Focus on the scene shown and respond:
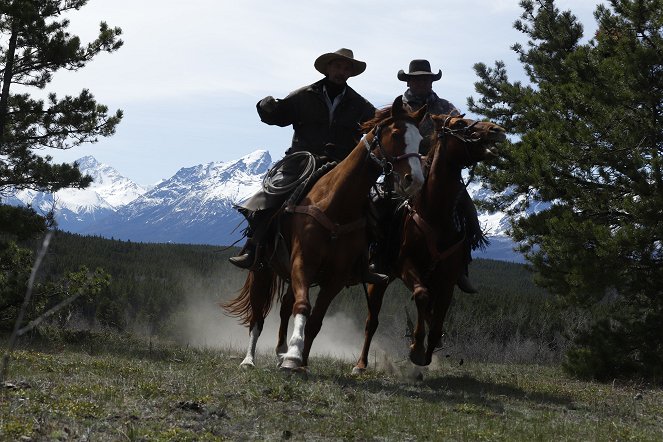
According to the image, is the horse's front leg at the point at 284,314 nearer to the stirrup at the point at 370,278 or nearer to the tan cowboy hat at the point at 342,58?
the stirrup at the point at 370,278

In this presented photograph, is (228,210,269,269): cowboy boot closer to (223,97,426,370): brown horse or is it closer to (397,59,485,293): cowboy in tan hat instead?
(223,97,426,370): brown horse

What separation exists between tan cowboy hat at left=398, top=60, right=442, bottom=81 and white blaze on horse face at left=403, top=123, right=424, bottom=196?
3.79 metres

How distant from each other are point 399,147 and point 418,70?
4209mm

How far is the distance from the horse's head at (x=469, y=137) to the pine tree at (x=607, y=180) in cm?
272

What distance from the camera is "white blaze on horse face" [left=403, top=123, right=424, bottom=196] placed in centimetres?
845

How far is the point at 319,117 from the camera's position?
431 inches

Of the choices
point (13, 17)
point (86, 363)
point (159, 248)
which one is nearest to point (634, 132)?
point (86, 363)

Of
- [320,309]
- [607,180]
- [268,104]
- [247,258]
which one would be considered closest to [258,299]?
[247,258]

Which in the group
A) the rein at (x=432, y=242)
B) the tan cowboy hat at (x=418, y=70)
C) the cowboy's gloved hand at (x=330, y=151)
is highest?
the tan cowboy hat at (x=418, y=70)

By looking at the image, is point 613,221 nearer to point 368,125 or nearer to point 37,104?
point 368,125

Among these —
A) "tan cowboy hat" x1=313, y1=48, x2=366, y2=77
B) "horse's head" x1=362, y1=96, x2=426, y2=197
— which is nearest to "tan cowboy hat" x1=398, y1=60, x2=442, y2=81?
"tan cowboy hat" x1=313, y1=48, x2=366, y2=77

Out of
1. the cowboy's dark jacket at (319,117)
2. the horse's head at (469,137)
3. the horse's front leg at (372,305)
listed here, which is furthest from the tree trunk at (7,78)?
the horse's head at (469,137)

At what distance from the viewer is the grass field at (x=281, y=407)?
5922 mm

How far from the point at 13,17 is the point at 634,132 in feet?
42.5
